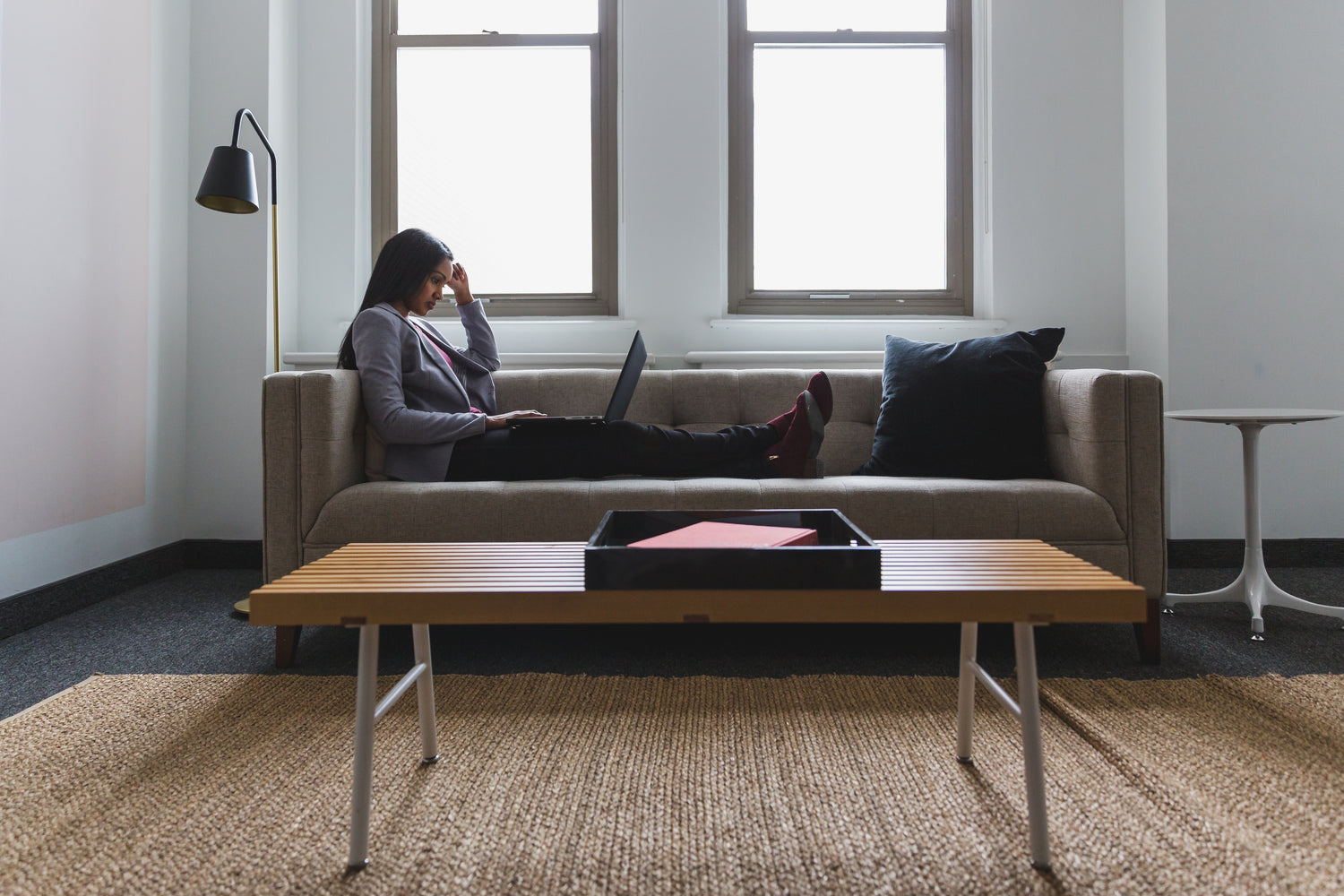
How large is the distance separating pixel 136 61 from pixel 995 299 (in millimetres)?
3162

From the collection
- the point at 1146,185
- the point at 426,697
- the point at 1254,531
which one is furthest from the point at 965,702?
the point at 1146,185

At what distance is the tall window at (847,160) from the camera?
2898 millimetres

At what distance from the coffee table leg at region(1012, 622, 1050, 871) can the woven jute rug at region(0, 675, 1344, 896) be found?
4 centimetres

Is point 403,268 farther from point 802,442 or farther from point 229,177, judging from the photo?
point 802,442

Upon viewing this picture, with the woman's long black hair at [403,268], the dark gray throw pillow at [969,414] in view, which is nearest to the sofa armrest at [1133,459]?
the dark gray throw pillow at [969,414]

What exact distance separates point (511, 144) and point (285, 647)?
2.19 m

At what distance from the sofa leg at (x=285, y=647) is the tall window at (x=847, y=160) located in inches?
78.5

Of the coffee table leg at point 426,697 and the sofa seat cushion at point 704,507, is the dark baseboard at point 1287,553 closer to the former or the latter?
the sofa seat cushion at point 704,507

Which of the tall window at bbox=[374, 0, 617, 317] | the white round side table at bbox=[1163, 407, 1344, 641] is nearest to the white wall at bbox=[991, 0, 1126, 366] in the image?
the white round side table at bbox=[1163, 407, 1344, 641]

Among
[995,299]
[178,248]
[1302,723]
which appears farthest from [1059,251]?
[178,248]

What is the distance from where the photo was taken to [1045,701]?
4.44 ft

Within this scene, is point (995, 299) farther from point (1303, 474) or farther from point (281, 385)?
point (281, 385)

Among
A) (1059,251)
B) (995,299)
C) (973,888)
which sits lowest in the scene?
(973,888)

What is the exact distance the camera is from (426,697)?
1092mm
